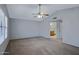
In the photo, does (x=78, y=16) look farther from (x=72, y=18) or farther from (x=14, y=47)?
(x=14, y=47)

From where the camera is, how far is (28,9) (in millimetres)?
1993

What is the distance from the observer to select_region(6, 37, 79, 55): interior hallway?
6.52ft

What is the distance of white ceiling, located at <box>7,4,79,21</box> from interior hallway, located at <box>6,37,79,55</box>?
0.38 m

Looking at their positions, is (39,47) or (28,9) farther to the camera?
(39,47)

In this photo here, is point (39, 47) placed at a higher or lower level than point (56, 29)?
lower

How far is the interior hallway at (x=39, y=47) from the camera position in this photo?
6.52 ft

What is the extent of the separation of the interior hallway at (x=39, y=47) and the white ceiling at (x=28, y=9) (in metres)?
0.38

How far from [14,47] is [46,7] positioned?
0.83m

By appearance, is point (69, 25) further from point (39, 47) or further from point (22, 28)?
point (22, 28)

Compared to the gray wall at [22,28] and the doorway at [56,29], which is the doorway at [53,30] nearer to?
the doorway at [56,29]

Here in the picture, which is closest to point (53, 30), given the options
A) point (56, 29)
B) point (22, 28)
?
point (56, 29)

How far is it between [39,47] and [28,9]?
0.64 meters

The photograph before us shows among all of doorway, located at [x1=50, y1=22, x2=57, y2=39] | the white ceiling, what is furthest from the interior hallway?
the white ceiling

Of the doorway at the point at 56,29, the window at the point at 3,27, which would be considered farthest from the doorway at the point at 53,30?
the window at the point at 3,27
